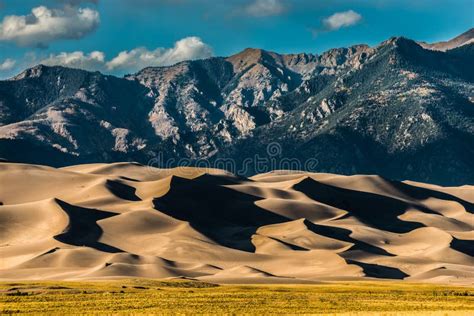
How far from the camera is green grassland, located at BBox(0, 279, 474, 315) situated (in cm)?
9081

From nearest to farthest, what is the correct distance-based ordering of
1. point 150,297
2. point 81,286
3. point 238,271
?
1. point 150,297
2. point 81,286
3. point 238,271

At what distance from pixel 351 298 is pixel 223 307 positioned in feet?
81.5

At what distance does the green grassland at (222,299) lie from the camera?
90812 mm

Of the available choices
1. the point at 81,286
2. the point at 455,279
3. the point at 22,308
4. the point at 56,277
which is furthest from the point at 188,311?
the point at 455,279

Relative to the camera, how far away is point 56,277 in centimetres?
18262

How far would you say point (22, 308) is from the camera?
89688 millimetres

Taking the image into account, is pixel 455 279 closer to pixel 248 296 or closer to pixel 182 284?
pixel 182 284

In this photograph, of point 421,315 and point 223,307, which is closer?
point 421,315

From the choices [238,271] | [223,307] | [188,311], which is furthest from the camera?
[238,271]

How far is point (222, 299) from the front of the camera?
4336 inches

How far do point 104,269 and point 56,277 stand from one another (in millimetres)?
11864

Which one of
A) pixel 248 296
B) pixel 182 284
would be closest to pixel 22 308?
pixel 248 296

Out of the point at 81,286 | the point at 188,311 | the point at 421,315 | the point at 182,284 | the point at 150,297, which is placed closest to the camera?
the point at 421,315

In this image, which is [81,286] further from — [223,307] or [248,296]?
[223,307]
